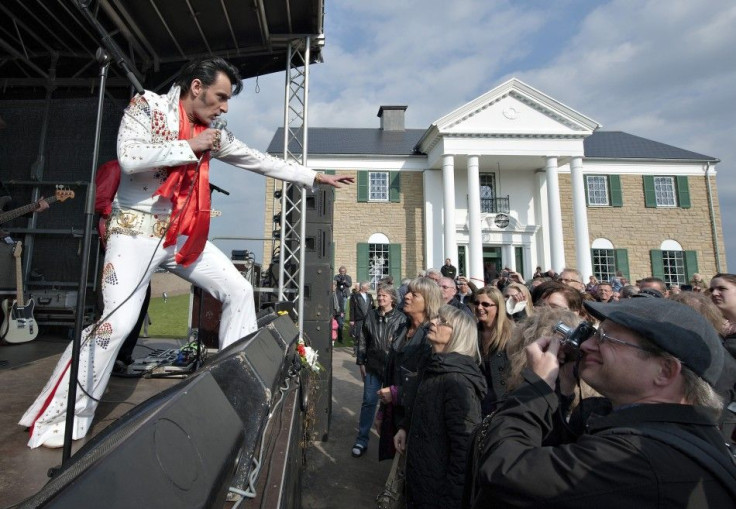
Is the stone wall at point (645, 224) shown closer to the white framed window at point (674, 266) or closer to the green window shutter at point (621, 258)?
the green window shutter at point (621, 258)

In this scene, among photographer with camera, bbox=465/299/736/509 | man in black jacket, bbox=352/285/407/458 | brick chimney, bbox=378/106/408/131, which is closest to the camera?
photographer with camera, bbox=465/299/736/509

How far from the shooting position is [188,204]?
2078mm

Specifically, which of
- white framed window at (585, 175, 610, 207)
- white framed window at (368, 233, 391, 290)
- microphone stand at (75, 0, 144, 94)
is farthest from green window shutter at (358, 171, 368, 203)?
microphone stand at (75, 0, 144, 94)

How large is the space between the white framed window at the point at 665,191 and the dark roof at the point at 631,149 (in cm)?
109

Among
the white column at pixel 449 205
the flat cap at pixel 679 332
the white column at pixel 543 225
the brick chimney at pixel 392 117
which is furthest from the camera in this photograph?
the brick chimney at pixel 392 117

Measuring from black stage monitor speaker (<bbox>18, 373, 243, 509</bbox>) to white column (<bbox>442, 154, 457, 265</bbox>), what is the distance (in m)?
17.4

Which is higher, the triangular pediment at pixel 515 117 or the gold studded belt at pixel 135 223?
the triangular pediment at pixel 515 117

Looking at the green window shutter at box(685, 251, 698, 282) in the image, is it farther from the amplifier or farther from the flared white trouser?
the amplifier

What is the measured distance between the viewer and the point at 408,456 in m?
2.44

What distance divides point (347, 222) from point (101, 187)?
A: 1700 centimetres

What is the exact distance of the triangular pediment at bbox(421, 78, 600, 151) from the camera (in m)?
18.1

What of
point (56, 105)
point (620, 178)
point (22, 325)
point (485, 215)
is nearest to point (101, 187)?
point (22, 325)

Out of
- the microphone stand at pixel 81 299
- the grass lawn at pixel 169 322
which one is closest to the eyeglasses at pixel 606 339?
the microphone stand at pixel 81 299

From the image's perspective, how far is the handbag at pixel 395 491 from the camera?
2.78m
